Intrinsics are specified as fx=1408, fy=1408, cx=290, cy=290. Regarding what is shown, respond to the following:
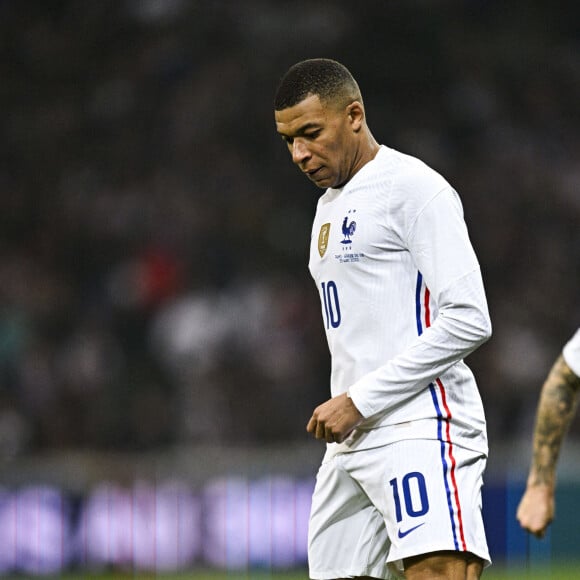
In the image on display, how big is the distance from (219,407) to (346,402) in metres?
7.07

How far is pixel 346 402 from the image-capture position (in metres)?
3.75

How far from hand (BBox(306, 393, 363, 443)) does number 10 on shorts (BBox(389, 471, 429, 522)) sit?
0.64 feet

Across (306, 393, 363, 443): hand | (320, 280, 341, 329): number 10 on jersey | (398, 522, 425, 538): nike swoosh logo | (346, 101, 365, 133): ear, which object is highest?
(346, 101, 365, 133): ear

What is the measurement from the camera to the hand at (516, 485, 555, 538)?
11.3 ft

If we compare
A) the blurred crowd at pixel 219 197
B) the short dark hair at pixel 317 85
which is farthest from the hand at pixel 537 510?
the blurred crowd at pixel 219 197

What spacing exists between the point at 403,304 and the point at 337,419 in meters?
0.37

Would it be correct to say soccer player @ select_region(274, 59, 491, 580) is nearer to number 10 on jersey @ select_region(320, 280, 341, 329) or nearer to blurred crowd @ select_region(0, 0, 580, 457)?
number 10 on jersey @ select_region(320, 280, 341, 329)

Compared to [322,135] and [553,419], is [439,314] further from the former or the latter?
[322,135]

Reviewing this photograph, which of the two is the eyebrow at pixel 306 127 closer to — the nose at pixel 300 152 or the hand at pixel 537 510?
the nose at pixel 300 152

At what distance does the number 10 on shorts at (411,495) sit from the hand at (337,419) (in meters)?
0.20

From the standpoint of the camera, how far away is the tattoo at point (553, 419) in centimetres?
349

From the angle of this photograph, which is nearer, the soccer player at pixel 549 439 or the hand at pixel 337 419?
the soccer player at pixel 549 439

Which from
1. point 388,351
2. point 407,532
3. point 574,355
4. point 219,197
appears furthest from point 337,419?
point 219,197

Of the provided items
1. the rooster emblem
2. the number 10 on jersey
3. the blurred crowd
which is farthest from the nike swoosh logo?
the blurred crowd
